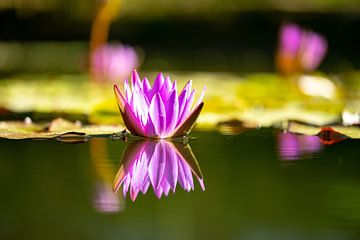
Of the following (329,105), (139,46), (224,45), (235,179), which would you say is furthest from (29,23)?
(235,179)

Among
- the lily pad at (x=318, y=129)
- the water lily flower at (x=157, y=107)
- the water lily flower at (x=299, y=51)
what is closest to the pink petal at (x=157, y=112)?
the water lily flower at (x=157, y=107)

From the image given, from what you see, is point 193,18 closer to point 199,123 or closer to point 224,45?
point 224,45

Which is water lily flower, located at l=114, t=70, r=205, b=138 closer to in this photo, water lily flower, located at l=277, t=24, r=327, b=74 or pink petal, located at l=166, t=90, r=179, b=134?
pink petal, located at l=166, t=90, r=179, b=134

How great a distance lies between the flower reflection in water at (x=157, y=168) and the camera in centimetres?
112

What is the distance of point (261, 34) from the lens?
5.68m

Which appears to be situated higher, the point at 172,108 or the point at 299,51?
the point at 299,51

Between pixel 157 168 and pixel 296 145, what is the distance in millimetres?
465

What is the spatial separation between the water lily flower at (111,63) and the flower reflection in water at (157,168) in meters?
1.15

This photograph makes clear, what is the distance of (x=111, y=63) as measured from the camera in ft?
8.86

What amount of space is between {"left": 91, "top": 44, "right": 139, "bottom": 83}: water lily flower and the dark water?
110cm

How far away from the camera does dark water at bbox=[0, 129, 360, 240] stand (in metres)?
0.85

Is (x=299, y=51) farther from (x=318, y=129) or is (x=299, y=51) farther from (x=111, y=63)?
(x=318, y=129)

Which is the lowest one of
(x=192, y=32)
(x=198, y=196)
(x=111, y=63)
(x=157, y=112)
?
(x=198, y=196)

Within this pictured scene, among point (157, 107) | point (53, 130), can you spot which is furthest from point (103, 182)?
point (53, 130)
